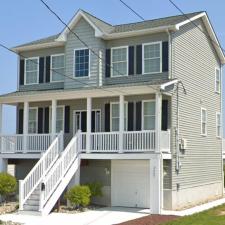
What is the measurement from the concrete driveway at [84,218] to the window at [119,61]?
752cm

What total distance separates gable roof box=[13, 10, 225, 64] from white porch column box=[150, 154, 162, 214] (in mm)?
6825

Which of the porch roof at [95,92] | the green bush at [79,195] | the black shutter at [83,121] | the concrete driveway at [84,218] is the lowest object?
the concrete driveway at [84,218]

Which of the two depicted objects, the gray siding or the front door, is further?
the front door

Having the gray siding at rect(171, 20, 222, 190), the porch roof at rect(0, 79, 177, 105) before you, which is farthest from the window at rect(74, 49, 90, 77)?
the gray siding at rect(171, 20, 222, 190)

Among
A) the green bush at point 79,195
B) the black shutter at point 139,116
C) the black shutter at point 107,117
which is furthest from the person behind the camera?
the black shutter at point 107,117

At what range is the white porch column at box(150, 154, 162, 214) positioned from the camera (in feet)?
68.3

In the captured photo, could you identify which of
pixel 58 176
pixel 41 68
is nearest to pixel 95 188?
pixel 58 176

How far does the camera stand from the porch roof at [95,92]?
21725 millimetres

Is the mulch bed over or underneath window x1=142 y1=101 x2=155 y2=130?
underneath

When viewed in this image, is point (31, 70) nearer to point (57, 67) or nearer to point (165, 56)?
point (57, 67)

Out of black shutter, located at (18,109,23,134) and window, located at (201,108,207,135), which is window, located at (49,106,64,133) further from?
window, located at (201,108,207,135)

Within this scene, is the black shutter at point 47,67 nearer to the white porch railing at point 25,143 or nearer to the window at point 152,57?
the white porch railing at point 25,143

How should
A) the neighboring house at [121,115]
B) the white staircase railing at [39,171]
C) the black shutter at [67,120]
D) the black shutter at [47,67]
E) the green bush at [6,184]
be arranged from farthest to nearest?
the black shutter at [47,67] < the black shutter at [67,120] < the green bush at [6,184] < the neighboring house at [121,115] < the white staircase railing at [39,171]

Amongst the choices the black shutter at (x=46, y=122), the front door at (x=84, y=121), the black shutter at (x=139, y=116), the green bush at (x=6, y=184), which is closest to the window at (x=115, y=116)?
the front door at (x=84, y=121)
